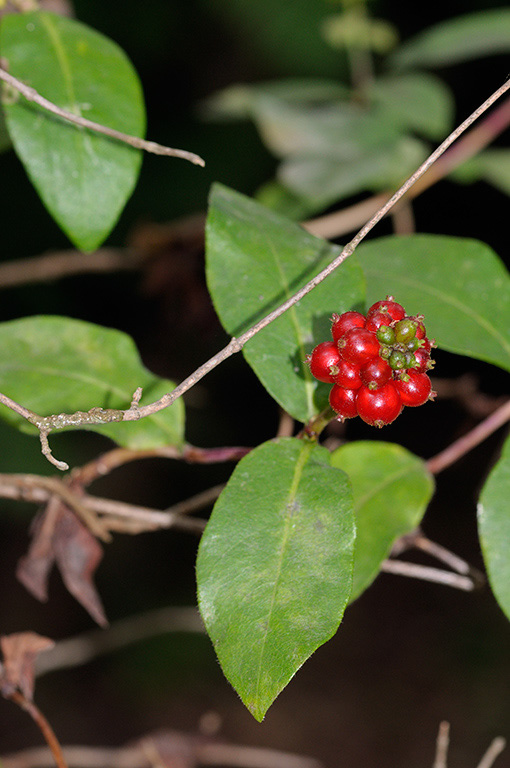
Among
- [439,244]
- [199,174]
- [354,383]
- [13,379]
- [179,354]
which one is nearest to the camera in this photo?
[354,383]

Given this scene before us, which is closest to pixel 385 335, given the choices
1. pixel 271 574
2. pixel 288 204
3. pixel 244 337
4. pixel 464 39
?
pixel 244 337

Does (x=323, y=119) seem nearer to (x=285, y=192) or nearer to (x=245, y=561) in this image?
(x=285, y=192)

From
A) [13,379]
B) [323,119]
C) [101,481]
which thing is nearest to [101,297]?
[101,481]

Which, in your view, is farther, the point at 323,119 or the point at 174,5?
the point at 174,5

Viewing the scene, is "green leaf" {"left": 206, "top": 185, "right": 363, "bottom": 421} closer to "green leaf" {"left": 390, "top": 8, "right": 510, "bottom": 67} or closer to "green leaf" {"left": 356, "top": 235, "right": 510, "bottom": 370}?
"green leaf" {"left": 356, "top": 235, "right": 510, "bottom": 370}

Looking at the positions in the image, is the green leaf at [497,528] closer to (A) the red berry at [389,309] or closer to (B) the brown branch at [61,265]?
(A) the red berry at [389,309]

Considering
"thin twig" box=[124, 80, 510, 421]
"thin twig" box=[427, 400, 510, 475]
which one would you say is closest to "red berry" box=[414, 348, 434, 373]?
"thin twig" box=[124, 80, 510, 421]
